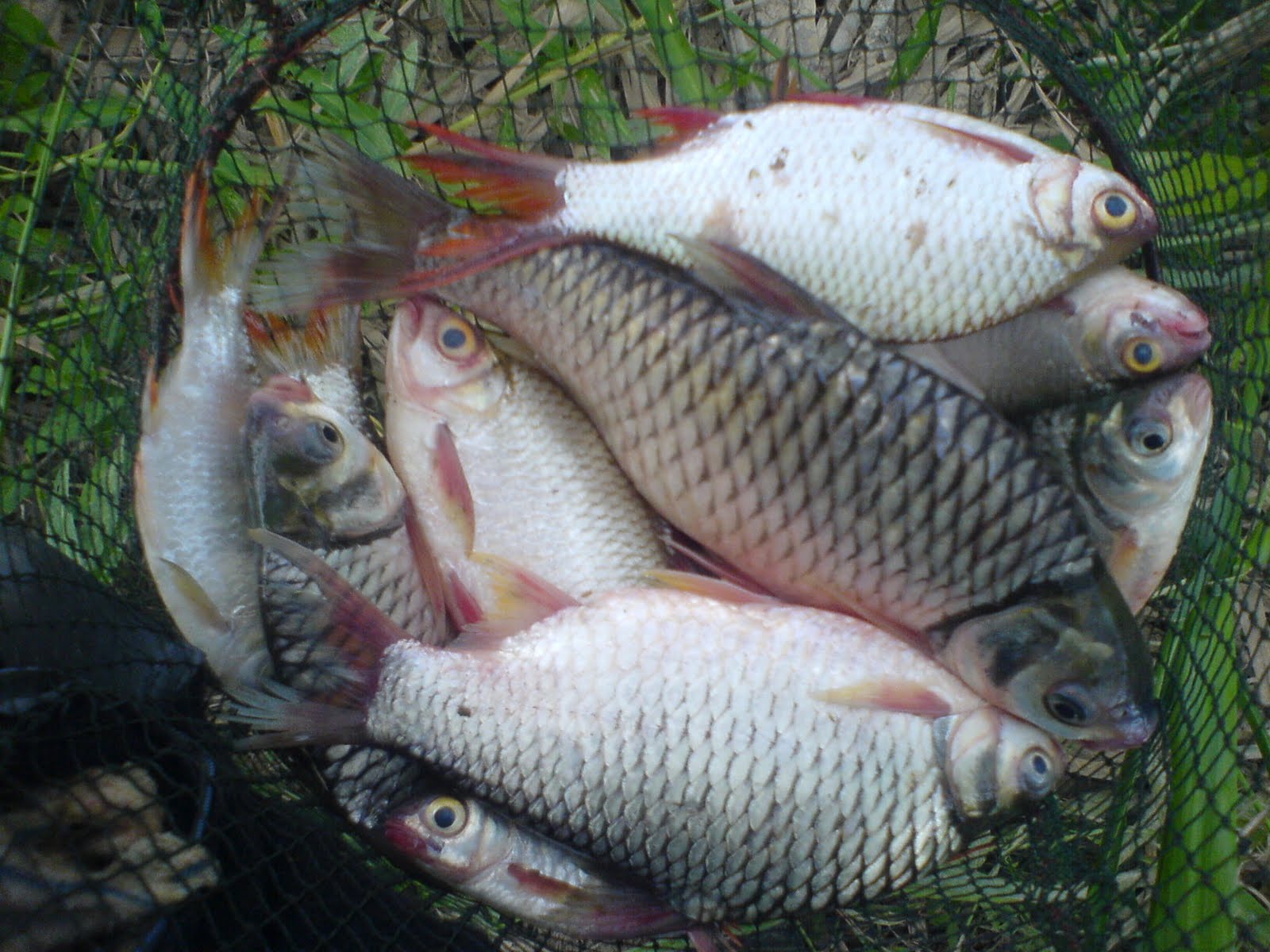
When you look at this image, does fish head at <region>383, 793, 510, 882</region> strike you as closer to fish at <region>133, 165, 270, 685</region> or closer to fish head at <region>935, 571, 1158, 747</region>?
fish at <region>133, 165, 270, 685</region>

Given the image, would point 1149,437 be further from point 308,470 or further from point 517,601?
point 308,470

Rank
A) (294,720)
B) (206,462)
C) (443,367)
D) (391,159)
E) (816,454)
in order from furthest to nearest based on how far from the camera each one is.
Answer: (391,159), (443,367), (206,462), (816,454), (294,720)

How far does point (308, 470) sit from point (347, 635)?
276 mm

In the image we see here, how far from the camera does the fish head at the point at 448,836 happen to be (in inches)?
62.1

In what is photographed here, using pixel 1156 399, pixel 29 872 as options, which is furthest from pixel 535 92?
pixel 29 872

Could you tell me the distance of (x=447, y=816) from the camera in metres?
1.58

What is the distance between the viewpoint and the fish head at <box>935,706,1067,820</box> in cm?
150

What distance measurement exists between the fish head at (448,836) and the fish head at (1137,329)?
1.24 m

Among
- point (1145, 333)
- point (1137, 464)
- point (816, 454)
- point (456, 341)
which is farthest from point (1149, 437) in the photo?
point (456, 341)

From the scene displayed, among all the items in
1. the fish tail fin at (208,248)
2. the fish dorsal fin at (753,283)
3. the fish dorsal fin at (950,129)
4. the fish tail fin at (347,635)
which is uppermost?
the fish dorsal fin at (950,129)

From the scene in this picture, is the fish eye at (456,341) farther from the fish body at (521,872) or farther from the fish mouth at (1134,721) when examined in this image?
the fish mouth at (1134,721)

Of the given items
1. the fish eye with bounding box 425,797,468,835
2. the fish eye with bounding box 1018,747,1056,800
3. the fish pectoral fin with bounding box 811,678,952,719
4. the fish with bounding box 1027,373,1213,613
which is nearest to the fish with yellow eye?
the fish with bounding box 1027,373,1213,613

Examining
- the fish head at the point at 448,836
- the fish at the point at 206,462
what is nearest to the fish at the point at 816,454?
the fish at the point at 206,462

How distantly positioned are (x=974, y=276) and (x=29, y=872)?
1.54 meters
